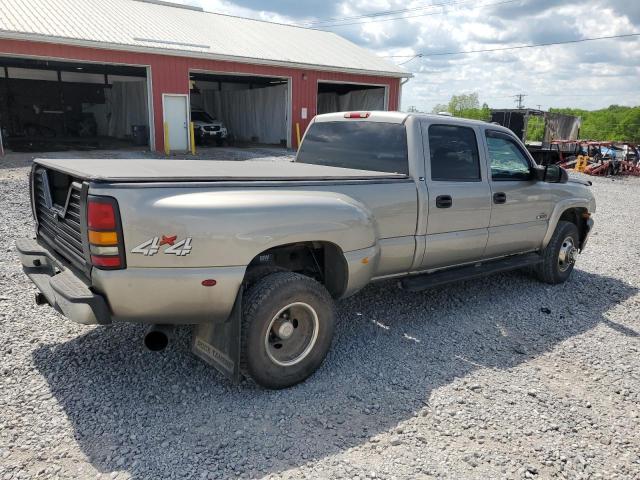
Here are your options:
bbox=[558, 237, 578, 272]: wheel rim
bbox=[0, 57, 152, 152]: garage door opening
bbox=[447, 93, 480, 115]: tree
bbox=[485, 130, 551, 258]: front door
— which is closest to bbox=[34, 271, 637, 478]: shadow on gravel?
bbox=[485, 130, 551, 258]: front door

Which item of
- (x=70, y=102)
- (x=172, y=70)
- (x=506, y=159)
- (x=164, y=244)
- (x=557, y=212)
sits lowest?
(x=557, y=212)

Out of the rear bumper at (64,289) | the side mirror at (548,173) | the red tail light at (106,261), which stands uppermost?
the side mirror at (548,173)

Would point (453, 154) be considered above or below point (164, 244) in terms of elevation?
above

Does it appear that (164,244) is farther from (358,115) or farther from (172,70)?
(172,70)

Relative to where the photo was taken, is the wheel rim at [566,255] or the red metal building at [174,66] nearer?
the wheel rim at [566,255]

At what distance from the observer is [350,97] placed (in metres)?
28.9

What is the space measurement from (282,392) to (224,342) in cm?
58

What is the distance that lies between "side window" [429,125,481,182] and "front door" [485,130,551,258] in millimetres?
242

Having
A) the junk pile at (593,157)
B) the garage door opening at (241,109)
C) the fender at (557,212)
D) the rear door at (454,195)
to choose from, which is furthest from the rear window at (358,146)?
the garage door opening at (241,109)

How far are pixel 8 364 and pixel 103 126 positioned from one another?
29.7 m

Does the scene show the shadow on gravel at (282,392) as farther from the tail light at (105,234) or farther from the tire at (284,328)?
the tail light at (105,234)

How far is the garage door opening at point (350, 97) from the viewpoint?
25947 mm

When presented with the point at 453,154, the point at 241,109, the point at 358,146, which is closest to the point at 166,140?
the point at 241,109

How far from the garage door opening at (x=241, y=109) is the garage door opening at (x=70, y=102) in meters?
3.85
